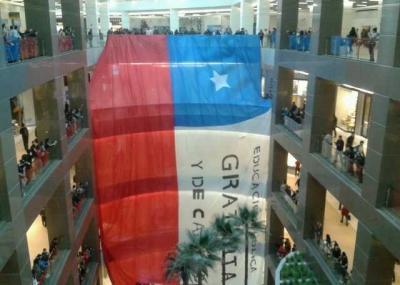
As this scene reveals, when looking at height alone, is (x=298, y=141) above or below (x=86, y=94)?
below

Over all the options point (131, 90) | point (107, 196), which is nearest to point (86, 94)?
point (131, 90)

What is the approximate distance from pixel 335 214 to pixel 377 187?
10521mm

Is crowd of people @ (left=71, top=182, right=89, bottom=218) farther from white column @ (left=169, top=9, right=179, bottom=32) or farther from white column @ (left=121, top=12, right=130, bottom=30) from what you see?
white column @ (left=121, top=12, right=130, bottom=30)

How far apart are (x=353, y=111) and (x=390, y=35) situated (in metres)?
14.6

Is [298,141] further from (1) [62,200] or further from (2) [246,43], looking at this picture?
(1) [62,200]

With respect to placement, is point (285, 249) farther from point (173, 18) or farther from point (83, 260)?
point (173, 18)

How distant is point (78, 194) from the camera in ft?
55.8

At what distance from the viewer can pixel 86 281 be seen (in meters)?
17.1

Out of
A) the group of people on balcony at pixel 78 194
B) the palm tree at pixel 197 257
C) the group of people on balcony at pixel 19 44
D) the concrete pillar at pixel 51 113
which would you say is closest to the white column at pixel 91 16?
the group of people on balcony at pixel 78 194

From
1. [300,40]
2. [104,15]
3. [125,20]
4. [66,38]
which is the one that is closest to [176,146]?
[66,38]

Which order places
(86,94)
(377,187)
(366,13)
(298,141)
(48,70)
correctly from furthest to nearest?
(366,13)
(86,94)
(298,141)
(48,70)
(377,187)

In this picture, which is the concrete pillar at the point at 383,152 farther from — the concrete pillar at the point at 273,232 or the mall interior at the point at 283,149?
the concrete pillar at the point at 273,232

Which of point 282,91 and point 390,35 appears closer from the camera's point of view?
point 390,35

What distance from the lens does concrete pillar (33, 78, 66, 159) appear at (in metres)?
13.6
